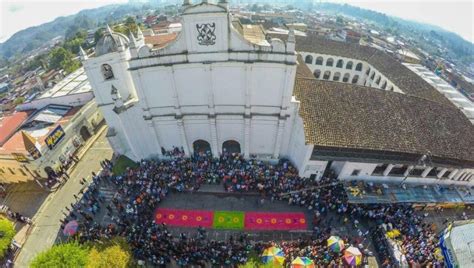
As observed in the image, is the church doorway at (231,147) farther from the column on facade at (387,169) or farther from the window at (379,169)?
the column on facade at (387,169)

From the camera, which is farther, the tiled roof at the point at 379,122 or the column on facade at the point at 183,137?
the column on facade at the point at 183,137

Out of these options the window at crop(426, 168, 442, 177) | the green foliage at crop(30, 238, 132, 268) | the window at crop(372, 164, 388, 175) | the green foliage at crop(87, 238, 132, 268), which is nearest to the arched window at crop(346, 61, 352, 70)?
the window at crop(426, 168, 442, 177)

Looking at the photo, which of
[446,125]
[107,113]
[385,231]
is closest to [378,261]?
[385,231]

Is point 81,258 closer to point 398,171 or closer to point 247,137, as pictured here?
point 247,137

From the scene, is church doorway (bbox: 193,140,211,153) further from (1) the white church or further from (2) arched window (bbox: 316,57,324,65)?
(2) arched window (bbox: 316,57,324,65)

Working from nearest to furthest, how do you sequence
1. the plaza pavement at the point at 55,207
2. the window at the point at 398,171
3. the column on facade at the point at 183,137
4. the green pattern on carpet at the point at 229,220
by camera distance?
the plaza pavement at the point at 55,207 < the green pattern on carpet at the point at 229,220 < the window at the point at 398,171 < the column on facade at the point at 183,137

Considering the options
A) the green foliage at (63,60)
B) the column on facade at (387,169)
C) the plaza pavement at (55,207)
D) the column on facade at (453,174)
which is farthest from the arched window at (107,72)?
the green foliage at (63,60)

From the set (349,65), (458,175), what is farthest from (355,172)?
(349,65)
